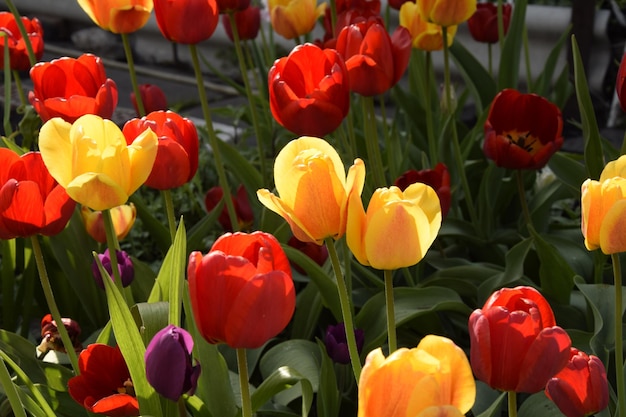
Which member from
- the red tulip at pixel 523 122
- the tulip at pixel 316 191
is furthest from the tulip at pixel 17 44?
the tulip at pixel 316 191

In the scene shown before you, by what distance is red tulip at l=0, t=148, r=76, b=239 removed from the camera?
3.38ft

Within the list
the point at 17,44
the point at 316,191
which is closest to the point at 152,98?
the point at 17,44

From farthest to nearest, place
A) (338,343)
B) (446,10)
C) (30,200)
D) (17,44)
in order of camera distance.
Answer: (17,44)
(446,10)
(338,343)
(30,200)

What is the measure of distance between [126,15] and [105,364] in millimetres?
694

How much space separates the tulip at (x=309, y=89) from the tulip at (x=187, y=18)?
233 mm

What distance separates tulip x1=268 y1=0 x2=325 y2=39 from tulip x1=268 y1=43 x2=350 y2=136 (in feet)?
2.16

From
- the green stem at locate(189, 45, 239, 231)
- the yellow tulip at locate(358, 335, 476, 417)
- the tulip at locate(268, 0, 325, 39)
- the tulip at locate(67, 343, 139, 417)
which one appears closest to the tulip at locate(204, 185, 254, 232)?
the green stem at locate(189, 45, 239, 231)

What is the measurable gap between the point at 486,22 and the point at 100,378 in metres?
1.45

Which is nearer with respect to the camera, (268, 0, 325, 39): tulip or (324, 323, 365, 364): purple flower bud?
(324, 323, 365, 364): purple flower bud

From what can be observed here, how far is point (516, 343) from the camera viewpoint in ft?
2.61

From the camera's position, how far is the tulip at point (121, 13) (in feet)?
5.00

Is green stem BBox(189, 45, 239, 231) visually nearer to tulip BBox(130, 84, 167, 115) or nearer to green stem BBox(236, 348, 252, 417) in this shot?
tulip BBox(130, 84, 167, 115)

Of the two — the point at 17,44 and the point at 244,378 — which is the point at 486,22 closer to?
the point at 17,44

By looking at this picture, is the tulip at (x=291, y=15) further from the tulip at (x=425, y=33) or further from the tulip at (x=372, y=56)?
the tulip at (x=372, y=56)
